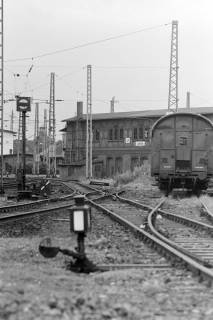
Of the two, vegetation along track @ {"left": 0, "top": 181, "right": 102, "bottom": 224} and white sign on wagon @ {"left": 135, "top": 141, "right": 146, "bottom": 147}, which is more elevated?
white sign on wagon @ {"left": 135, "top": 141, "right": 146, "bottom": 147}

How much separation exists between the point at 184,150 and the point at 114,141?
55190 millimetres

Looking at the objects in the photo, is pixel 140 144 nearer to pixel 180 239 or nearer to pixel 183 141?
pixel 183 141

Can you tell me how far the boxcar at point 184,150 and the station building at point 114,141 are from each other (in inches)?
1947

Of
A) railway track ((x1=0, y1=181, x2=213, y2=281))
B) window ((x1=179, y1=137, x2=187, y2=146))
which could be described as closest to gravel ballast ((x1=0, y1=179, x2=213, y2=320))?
railway track ((x1=0, y1=181, x2=213, y2=281))

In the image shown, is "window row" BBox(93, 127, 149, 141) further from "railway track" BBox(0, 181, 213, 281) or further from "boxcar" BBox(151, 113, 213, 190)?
"railway track" BBox(0, 181, 213, 281)

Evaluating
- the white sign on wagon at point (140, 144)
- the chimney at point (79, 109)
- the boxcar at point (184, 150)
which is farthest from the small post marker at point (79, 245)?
the chimney at point (79, 109)

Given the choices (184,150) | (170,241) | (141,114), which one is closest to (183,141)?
(184,150)

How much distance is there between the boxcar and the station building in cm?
4944

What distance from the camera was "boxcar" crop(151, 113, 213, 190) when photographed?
86.3 ft

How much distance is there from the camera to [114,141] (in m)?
81.6

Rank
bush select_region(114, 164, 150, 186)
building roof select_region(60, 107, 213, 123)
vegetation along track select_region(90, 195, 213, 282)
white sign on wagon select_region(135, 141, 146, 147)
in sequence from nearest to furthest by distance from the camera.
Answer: vegetation along track select_region(90, 195, 213, 282) < bush select_region(114, 164, 150, 186) < building roof select_region(60, 107, 213, 123) < white sign on wagon select_region(135, 141, 146, 147)

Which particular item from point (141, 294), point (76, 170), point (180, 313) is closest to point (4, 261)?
point (141, 294)

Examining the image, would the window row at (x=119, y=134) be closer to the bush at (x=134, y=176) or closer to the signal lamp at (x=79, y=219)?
the bush at (x=134, y=176)

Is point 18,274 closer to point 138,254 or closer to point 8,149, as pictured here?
point 138,254
